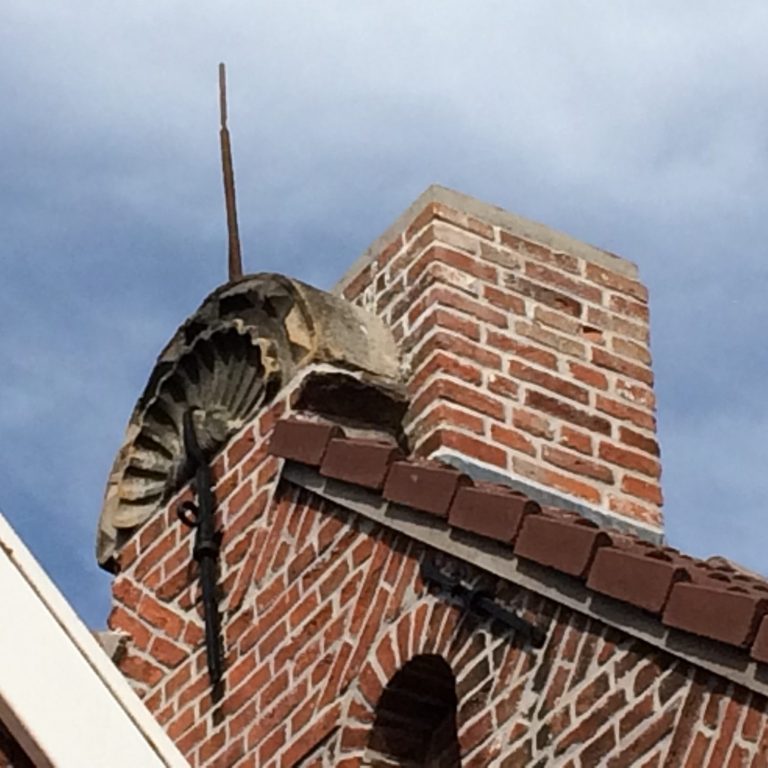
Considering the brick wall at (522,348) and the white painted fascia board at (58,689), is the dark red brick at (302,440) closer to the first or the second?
the brick wall at (522,348)

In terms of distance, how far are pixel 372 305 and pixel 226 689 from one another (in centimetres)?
153

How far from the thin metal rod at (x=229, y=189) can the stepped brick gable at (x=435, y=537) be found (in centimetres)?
69

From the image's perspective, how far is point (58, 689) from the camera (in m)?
4.50

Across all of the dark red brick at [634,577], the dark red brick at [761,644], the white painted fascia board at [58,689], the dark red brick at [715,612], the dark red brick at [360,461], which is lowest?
the white painted fascia board at [58,689]

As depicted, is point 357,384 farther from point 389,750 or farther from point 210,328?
point 389,750

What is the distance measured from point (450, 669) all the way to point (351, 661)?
46 centimetres

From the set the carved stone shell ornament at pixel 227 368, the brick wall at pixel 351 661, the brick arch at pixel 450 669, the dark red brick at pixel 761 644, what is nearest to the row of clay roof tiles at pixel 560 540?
the dark red brick at pixel 761 644

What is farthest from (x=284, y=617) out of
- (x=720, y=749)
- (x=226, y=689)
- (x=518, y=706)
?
(x=720, y=749)

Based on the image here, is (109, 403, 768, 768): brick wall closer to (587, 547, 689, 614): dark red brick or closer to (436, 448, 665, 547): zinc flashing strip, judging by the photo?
(587, 547, 689, 614): dark red brick

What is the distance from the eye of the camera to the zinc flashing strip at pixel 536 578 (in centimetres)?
527

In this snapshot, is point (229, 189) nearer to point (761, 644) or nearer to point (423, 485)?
point (423, 485)

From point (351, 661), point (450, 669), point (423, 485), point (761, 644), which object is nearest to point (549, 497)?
point (423, 485)

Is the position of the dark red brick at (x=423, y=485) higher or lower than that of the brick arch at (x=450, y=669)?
higher

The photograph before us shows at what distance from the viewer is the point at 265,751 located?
6.82 m
